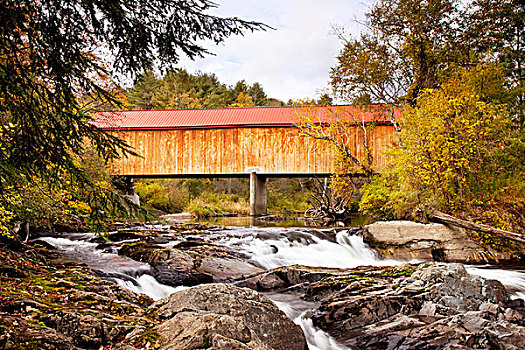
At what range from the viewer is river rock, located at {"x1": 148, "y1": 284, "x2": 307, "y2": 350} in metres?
2.91

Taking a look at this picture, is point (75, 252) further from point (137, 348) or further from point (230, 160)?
point (230, 160)

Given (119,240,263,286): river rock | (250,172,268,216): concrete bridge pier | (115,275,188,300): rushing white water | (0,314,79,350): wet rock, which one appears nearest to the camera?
(0,314,79,350): wet rock

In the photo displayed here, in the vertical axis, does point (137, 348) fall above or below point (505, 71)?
below

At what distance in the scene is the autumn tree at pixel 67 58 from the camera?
2.80 meters

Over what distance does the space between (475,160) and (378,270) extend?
6344 mm

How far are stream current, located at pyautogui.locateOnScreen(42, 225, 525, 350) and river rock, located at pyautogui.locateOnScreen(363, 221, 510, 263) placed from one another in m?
0.43

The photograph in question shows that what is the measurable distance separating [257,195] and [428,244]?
11.8 meters

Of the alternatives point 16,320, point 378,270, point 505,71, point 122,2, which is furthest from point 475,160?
point 16,320

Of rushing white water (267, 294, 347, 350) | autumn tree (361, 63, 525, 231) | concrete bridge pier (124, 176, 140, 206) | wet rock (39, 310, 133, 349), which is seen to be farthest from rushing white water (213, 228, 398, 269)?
concrete bridge pier (124, 176, 140, 206)

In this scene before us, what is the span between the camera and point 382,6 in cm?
1783

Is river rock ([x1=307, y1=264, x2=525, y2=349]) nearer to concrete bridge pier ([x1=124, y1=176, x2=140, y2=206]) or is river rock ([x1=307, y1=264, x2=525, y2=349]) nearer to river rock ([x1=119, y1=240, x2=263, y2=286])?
river rock ([x1=119, y1=240, x2=263, y2=286])

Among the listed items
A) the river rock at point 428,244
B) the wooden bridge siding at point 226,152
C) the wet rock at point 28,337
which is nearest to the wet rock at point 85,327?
the wet rock at point 28,337

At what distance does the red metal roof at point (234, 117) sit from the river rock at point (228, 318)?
610 inches

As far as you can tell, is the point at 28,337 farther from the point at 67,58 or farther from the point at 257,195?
the point at 257,195
